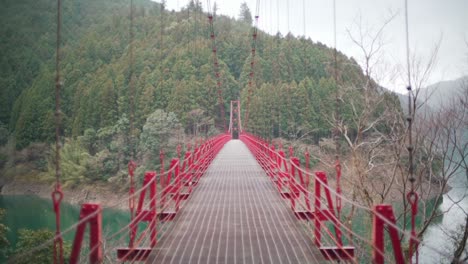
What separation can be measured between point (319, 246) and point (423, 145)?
791cm

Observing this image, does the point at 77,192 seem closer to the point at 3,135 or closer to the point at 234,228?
the point at 3,135

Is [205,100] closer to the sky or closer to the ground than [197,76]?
→ closer to the ground

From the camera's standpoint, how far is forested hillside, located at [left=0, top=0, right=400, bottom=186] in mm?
45781

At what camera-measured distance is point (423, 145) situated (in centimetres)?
1064

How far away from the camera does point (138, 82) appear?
188ft

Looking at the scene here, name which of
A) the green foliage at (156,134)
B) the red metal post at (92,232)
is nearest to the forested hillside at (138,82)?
the green foliage at (156,134)

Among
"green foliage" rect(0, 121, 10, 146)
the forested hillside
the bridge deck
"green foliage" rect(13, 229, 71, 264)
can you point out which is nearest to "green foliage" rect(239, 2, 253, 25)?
the forested hillside

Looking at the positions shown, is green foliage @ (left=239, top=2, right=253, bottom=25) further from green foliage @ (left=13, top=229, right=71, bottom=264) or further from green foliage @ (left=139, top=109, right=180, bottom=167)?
green foliage @ (left=13, top=229, right=71, bottom=264)

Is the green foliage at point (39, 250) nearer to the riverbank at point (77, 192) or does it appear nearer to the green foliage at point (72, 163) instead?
the riverbank at point (77, 192)

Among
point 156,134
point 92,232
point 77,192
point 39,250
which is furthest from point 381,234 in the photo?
point 77,192

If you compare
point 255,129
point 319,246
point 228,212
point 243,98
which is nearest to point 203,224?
point 228,212

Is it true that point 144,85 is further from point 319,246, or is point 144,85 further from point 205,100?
point 319,246

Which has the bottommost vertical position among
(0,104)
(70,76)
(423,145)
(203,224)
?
(203,224)

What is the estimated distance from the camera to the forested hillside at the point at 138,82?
150ft
